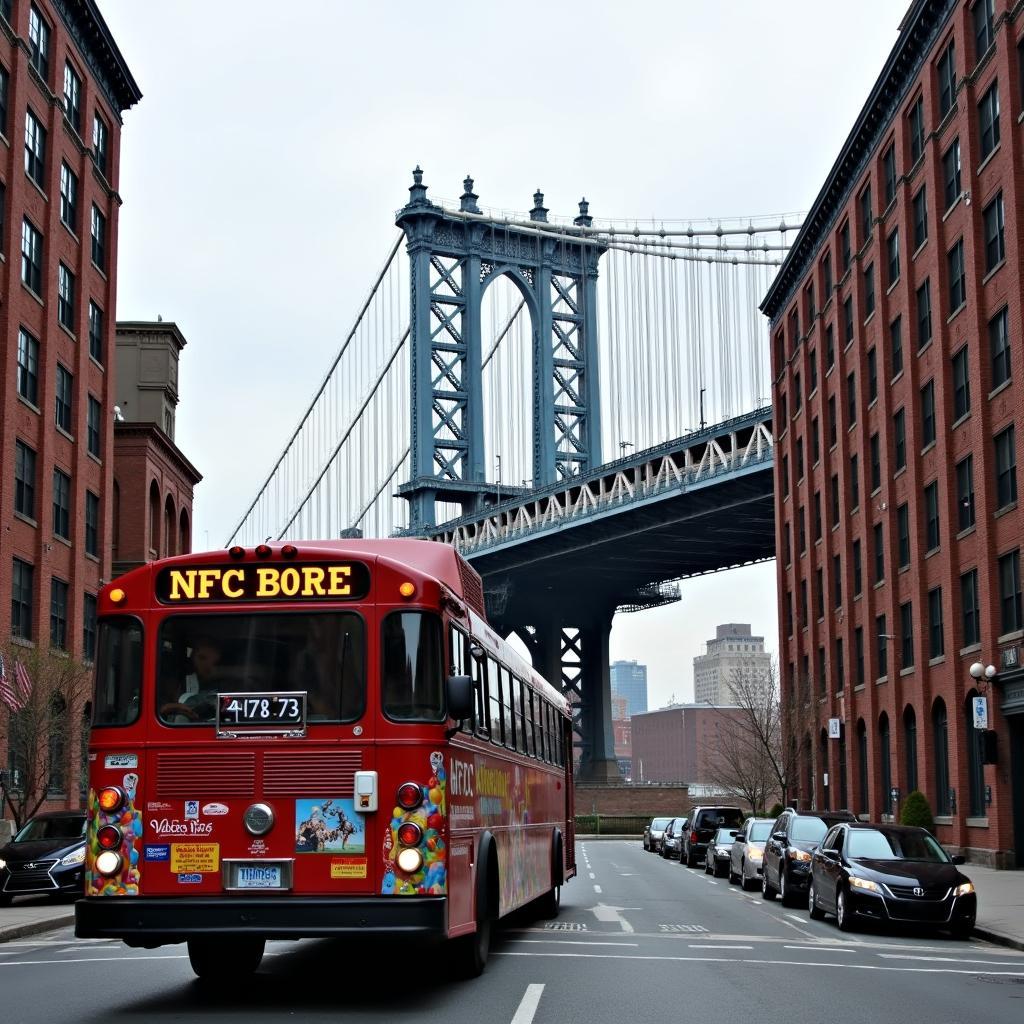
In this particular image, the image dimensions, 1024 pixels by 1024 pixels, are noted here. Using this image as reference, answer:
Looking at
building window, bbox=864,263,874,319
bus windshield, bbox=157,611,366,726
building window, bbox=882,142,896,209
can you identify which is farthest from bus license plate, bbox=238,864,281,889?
building window, bbox=864,263,874,319

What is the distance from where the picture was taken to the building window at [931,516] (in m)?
43.4

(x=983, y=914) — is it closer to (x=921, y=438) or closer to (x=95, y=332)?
(x=921, y=438)

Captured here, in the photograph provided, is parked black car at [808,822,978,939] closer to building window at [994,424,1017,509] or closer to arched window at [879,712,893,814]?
building window at [994,424,1017,509]

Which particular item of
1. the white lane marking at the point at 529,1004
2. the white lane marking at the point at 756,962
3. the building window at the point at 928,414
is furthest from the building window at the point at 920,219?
the white lane marking at the point at 529,1004

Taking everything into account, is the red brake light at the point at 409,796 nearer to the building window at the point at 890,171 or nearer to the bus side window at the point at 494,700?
the bus side window at the point at 494,700

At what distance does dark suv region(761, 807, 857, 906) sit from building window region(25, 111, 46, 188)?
1036 inches

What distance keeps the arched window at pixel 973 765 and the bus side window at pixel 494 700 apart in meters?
25.5

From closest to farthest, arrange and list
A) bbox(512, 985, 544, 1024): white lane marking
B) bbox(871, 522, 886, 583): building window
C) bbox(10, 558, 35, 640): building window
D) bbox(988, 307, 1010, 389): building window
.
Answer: bbox(512, 985, 544, 1024): white lane marking
bbox(988, 307, 1010, 389): building window
bbox(10, 558, 35, 640): building window
bbox(871, 522, 886, 583): building window

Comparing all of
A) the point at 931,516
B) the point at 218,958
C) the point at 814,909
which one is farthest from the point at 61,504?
the point at 218,958

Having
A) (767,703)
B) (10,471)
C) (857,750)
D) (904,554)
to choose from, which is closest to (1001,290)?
(904,554)

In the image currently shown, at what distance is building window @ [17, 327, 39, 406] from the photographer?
4150 centimetres

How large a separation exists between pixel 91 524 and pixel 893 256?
81.8 ft

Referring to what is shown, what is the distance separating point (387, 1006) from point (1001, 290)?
2910 centimetres

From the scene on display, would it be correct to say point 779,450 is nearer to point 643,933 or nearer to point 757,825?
point 757,825
